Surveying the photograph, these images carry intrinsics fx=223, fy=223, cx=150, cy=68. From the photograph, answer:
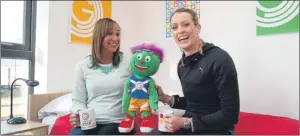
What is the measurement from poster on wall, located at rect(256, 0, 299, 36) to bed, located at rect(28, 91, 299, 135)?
2.23ft

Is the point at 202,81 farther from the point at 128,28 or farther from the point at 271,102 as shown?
the point at 128,28

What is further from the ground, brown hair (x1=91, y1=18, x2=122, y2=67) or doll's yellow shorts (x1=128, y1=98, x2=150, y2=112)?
brown hair (x1=91, y1=18, x2=122, y2=67)

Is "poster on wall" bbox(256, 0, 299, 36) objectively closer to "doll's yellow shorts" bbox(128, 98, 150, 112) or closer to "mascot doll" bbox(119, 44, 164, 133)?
"mascot doll" bbox(119, 44, 164, 133)

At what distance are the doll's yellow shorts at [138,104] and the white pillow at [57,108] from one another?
0.76 meters

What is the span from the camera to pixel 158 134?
1.03 m

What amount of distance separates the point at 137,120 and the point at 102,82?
0.29 meters

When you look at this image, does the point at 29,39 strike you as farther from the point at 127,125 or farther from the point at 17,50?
the point at 127,125

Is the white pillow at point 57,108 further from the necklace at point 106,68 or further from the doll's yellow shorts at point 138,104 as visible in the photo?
the doll's yellow shorts at point 138,104

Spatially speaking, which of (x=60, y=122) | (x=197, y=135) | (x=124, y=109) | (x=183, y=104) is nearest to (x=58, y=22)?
(x=60, y=122)

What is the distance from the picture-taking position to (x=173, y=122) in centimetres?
92

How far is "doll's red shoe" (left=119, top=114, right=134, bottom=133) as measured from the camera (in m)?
1.11

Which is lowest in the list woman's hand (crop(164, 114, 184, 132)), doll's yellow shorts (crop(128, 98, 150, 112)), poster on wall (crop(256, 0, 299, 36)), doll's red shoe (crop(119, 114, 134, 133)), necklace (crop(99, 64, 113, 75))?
doll's red shoe (crop(119, 114, 134, 133))

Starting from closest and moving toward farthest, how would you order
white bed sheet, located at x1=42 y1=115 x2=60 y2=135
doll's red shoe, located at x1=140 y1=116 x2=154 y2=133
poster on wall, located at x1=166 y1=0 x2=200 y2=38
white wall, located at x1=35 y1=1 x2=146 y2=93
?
doll's red shoe, located at x1=140 y1=116 x2=154 y2=133 < white bed sheet, located at x1=42 y1=115 x2=60 y2=135 < white wall, located at x1=35 y1=1 x2=146 y2=93 < poster on wall, located at x1=166 y1=0 x2=200 y2=38

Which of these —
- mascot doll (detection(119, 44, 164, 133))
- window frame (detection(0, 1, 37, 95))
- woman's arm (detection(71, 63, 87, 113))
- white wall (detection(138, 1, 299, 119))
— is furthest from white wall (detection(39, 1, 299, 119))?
mascot doll (detection(119, 44, 164, 133))
